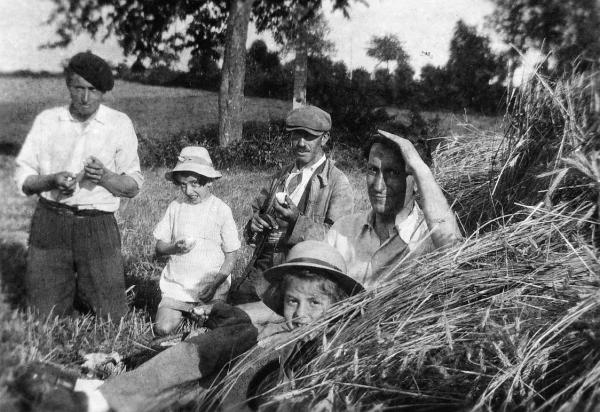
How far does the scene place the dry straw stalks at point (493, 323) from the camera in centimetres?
189

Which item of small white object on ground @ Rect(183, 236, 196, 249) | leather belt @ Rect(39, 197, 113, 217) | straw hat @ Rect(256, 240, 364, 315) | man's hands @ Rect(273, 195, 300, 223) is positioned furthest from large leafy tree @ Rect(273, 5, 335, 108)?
straw hat @ Rect(256, 240, 364, 315)

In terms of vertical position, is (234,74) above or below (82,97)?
above

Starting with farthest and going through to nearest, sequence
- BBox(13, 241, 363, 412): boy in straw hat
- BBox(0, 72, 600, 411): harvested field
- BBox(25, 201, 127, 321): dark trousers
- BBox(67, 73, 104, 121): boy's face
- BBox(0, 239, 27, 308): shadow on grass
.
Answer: BBox(25, 201, 127, 321): dark trousers → BBox(67, 73, 104, 121): boy's face → BBox(0, 239, 27, 308): shadow on grass → BBox(13, 241, 363, 412): boy in straw hat → BBox(0, 72, 600, 411): harvested field

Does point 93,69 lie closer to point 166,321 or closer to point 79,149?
point 79,149

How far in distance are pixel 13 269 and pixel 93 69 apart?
4.02 ft

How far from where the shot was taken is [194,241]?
166 inches

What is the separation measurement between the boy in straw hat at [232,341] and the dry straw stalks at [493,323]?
0.47 ft

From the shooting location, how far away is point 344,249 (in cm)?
332

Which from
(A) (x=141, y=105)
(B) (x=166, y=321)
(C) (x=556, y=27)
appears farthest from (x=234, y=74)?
(C) (x=556, y=27)

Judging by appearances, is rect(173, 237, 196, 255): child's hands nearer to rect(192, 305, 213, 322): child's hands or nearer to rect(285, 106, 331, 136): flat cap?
rect(192, 305, 213, 322): child's hands

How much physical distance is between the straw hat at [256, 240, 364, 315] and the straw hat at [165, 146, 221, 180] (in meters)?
1.33

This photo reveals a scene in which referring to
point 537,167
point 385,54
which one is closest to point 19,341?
point 537,167

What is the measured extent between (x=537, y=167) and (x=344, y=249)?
1072 mm

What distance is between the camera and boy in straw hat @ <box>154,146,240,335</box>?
13.7 feet
